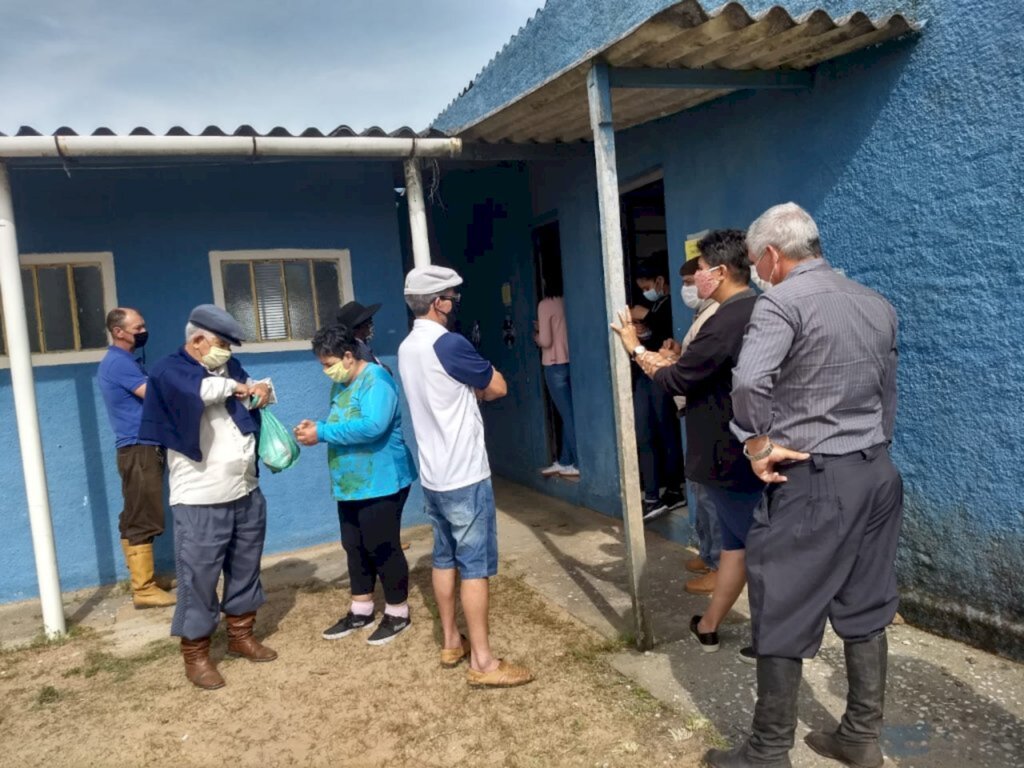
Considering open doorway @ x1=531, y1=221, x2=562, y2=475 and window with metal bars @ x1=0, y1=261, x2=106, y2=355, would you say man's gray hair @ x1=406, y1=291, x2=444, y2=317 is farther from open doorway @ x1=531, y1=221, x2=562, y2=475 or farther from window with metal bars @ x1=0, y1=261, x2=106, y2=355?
open doorway @ x1=531, y1=221, x2=562, y2=475

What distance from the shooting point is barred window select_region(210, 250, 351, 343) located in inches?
224

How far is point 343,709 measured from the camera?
3375mm

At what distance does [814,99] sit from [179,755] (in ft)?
13.8

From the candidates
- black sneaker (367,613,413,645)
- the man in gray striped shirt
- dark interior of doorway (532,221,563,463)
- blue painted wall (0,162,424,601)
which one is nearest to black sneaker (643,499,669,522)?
dark interior of doorway (532,221,563,463)

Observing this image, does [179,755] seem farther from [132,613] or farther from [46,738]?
[132,613]

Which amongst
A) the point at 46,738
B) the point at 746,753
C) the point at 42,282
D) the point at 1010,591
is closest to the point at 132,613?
the point at 46,738

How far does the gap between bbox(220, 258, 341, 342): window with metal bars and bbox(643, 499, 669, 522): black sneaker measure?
2.78 meters

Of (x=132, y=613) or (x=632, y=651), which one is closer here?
(x=632, y=651)

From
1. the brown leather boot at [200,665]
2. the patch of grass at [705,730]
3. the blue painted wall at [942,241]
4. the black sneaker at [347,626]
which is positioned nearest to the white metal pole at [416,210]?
the blue painted wall at [942,241]

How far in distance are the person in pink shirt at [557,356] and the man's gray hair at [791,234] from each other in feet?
13.7

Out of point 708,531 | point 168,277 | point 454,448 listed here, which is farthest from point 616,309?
point 168,277

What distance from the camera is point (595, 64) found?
355 cm

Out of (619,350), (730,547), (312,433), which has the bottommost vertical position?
(730,547)

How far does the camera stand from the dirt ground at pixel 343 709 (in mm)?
2977
